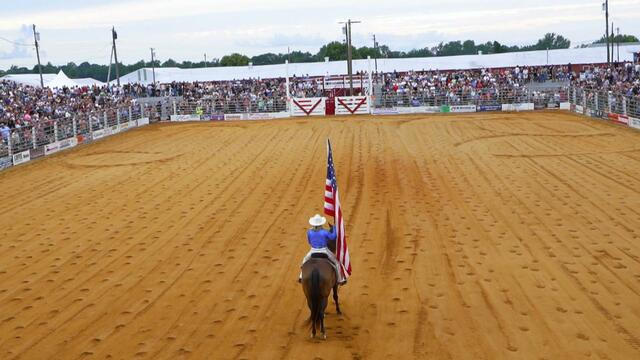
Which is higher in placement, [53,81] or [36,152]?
[53,81]

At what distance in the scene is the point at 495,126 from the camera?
33.8 m

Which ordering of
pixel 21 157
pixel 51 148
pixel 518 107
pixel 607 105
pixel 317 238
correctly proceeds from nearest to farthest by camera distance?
1. pixel 317 238
2. pixel 21 157
3. pixel 51 148
4. pixel 607 105
5. pixel 518 107

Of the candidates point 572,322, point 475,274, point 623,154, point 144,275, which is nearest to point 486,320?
point 572,322

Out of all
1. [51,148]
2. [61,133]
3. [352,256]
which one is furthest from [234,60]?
[352,256]

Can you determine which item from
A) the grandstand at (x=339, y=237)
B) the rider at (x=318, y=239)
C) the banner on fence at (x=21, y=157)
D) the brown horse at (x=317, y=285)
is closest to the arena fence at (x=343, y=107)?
the grandstand at (x=339, y=237)

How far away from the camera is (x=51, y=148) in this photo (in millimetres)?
31344

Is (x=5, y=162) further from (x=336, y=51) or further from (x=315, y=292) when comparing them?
(x=336, y=51)

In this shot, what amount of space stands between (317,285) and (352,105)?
119 ft

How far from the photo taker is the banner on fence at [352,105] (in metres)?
44.5

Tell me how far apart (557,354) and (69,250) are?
10.5 metres

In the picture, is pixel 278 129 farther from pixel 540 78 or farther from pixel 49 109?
pixel 540 78

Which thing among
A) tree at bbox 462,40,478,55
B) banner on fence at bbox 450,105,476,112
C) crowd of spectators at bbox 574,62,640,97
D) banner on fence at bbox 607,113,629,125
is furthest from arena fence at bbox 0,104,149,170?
tree at bbox 462,40,478,55

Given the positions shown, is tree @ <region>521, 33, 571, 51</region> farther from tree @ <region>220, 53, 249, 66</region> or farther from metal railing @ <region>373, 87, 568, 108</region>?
metal railing @ <region>373, 87, 568, 108</region>

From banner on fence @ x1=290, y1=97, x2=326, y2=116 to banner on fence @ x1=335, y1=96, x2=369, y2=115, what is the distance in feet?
3.60
